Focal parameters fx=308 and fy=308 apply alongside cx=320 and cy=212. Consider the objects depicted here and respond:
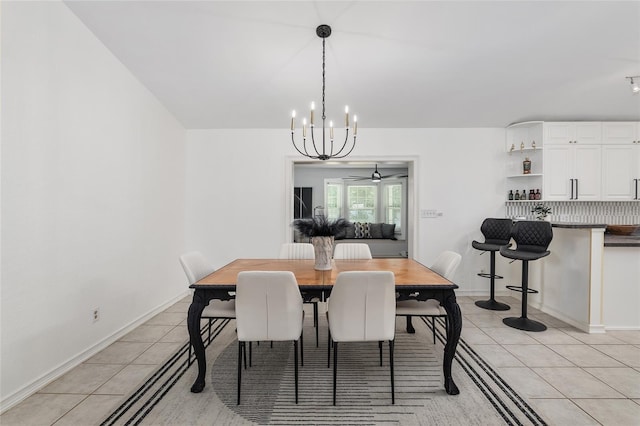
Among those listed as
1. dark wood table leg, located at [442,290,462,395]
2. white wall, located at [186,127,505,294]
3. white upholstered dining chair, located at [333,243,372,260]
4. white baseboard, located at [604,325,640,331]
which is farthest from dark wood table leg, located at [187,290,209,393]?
white baseboard, located at [604,325,640,331]

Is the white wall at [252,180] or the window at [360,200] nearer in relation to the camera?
the white wall at [252,180]

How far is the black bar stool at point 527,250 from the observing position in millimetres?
3213

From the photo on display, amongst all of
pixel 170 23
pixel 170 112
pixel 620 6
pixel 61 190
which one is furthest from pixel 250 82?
pixel 620 6

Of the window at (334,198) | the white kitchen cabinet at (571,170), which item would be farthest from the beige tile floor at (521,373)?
the window at (334,198)

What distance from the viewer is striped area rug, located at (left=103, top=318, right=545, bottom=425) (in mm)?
1829

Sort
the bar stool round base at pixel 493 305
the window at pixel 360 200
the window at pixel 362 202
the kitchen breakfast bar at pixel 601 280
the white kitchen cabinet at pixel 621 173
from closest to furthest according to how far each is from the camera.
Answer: the kitchen breakfast bar at pixel 601 280 < the bar stool round base at pixel 493 305 < the white kitchen cabinet at pixel 621 173 < the window at pixel 360 200 < the window at pixel 362 202

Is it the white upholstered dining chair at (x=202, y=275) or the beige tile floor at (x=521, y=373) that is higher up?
the white upholstered dining chair at (x=202, y=275)

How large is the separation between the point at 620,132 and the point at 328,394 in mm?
5120

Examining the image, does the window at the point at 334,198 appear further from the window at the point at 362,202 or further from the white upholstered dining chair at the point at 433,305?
the white upholstered dining chair at the point at 433,305

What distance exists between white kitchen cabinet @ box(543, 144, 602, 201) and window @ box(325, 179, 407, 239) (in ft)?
15.3

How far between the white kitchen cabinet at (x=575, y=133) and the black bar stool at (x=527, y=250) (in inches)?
62.4

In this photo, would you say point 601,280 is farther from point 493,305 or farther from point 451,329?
point 451,329

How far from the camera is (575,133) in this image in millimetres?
4207

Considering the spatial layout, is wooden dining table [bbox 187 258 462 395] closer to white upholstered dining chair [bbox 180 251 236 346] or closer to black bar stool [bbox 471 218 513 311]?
white upholstered dining chair [bbox 180 251 236 346]
